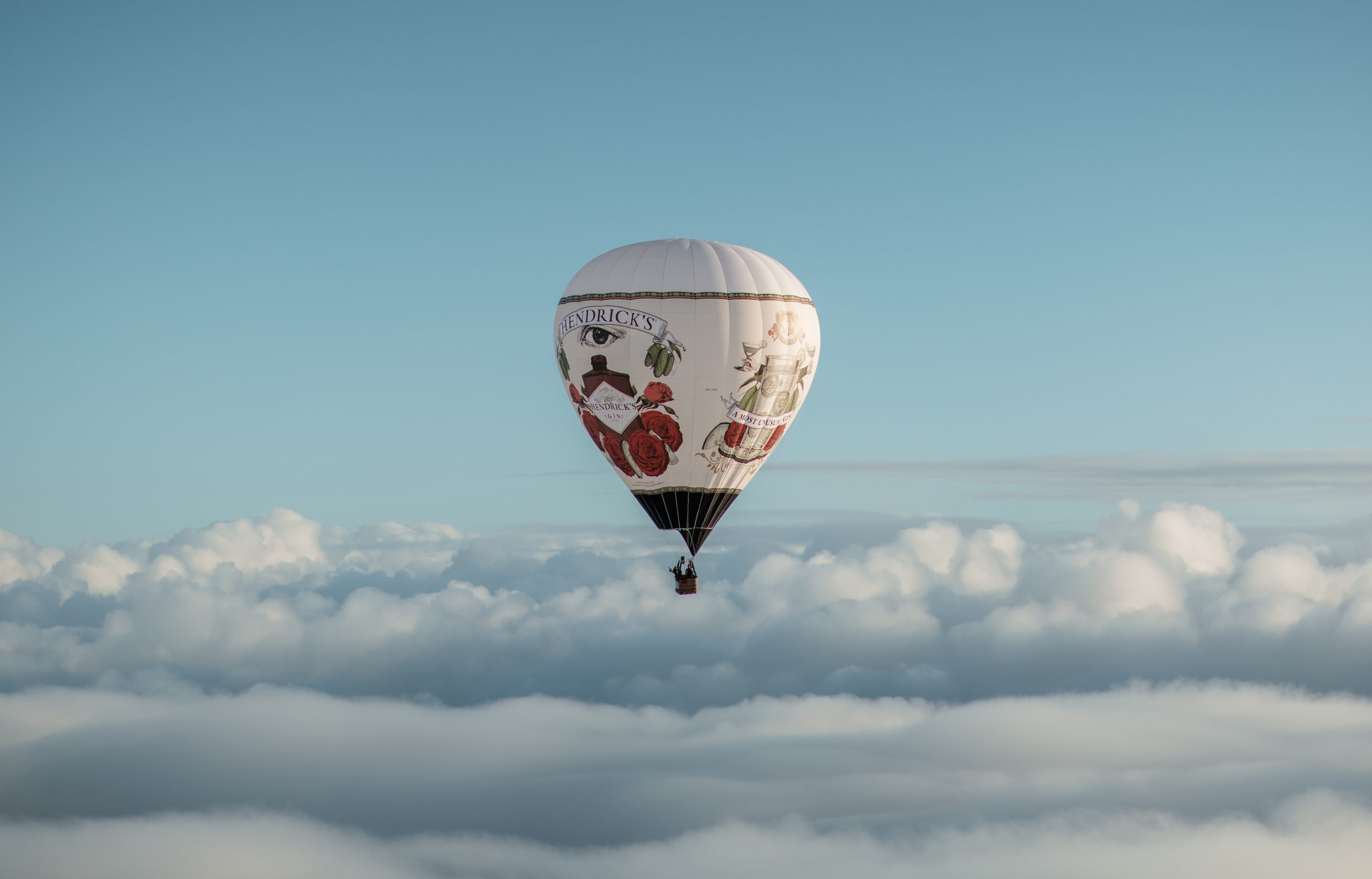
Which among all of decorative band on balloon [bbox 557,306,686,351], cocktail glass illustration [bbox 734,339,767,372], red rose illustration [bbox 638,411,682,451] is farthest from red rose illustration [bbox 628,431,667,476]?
cocktail glass illustration [bbox 734,339,767,372]

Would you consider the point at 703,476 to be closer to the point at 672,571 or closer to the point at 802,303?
the point at 672,571

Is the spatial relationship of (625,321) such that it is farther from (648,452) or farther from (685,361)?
(648,452)

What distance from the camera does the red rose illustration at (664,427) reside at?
57.5 meters

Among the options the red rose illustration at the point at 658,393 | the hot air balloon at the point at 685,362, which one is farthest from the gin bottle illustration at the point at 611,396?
the red rose illustration at the point at 658,393

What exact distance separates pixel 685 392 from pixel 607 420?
4672mm

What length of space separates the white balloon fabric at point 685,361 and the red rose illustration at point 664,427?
5 centimetres

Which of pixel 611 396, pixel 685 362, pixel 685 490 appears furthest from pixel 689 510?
pixel 685 362

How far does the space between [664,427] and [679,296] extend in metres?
6.53

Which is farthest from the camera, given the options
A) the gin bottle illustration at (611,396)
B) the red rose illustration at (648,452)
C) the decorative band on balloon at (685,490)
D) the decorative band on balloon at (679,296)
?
the decorative band on balloon at (685,490)

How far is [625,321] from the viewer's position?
56688mm

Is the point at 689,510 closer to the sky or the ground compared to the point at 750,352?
closer to the ground

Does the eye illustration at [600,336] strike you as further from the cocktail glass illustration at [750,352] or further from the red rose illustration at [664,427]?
the cocktail glass illustration at [750,352]

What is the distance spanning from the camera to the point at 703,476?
58.9 metres

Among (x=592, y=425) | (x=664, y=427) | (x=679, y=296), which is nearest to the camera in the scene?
(x=679, y=296)
